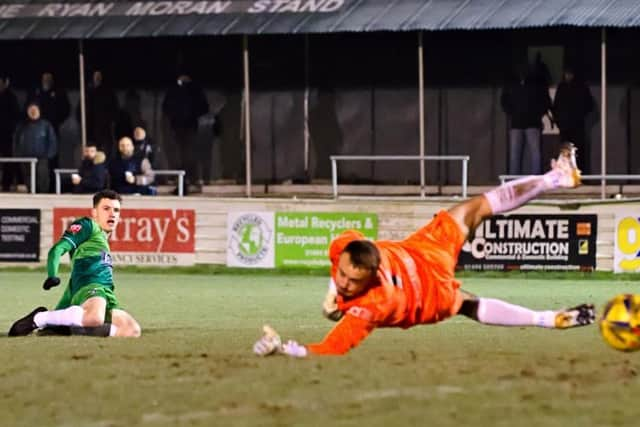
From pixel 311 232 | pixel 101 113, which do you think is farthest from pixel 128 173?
pixel 101 113

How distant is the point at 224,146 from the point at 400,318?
20830mm

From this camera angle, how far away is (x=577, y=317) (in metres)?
12.1

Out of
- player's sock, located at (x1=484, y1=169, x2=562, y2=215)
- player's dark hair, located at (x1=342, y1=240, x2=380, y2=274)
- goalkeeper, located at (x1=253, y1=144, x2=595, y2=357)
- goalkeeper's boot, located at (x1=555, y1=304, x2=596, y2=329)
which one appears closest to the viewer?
player's dark hair, located at (x1=342, y1=240, x2=380, y2=274)

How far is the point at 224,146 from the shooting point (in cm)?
3216

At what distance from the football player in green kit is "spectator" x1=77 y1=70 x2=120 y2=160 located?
16.9m

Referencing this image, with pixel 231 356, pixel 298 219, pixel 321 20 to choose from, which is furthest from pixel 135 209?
pixel 231 356

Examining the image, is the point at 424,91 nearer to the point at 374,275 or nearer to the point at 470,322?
the point at 470,322

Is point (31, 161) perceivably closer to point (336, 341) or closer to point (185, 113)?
point (185, 113)

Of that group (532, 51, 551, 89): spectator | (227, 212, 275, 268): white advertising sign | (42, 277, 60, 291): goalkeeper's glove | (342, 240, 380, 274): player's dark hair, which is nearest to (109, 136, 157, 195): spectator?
(227, 212, 275, 268): white advertising sign

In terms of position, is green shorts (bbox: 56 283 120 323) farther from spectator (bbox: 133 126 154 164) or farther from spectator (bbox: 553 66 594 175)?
spectator (bbox: 553 66 594 175)

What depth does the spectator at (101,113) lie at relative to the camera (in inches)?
1251

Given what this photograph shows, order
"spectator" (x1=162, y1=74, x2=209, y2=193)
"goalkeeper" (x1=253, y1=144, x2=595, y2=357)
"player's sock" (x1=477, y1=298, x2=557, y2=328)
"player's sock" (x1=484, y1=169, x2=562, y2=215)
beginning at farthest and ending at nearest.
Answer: "spectator" (x1=162, y1=74, x2=209, y2=193), "player's sock" (x1=477, y1=298, x2=557, y2=328), "player's sock" (x1=484, y1=169, x2=562, y2=215), "goalkeeper" (x1=253, y1=144, x2=595, y2=357)

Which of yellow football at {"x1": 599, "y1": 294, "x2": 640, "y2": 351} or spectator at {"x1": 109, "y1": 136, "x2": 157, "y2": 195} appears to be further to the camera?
spectator at {"x1": 109, "y1": 136, "x2": 157, "y2": 195}

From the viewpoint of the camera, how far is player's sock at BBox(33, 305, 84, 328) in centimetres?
1478
